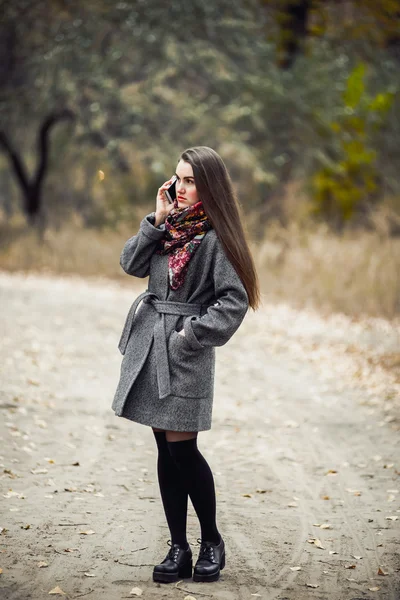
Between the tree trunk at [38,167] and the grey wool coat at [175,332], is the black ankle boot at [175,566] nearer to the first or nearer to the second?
the grey wool coat at [175,332]

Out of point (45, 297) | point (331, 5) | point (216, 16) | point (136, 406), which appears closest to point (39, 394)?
point (136, 406)

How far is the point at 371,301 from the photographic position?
47.5ft

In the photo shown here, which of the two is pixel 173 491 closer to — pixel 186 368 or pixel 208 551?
pixel 208 551

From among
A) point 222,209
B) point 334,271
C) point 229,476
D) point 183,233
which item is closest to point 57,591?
point 183,233

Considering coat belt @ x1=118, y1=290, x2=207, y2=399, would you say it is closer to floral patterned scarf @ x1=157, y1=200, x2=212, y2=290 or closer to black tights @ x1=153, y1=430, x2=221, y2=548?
floral patterned scarf @ x1=157, y1=200, x2=212, y2=290

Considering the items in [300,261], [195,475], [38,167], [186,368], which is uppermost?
[186,368]

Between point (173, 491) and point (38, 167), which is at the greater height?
point (173, 491)

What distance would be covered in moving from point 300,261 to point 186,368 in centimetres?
1364

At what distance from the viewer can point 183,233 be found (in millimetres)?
3568

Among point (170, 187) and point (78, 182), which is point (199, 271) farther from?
point (78, 182)

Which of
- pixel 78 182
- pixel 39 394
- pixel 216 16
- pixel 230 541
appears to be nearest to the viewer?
pixel 230 541

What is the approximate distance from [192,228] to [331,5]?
24.8m

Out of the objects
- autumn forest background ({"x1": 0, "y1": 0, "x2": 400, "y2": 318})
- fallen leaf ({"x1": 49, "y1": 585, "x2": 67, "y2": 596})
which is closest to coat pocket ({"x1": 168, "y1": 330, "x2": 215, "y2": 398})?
fallen leaf ({"x1": 49, "y1": 585, "x2": 67, "y2": 596})

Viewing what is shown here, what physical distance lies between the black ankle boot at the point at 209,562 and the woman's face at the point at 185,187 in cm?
152
